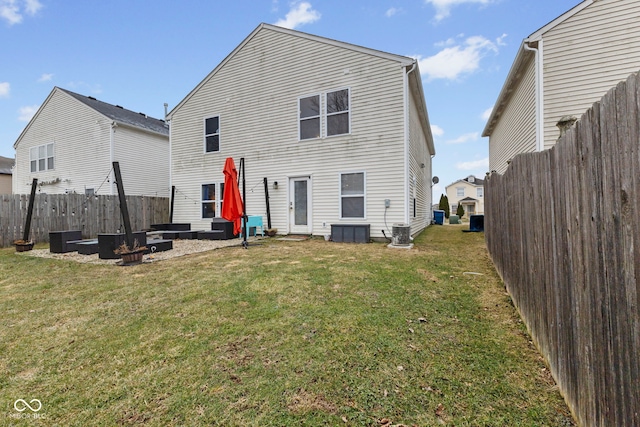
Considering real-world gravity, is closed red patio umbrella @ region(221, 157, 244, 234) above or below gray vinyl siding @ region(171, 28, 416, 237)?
below

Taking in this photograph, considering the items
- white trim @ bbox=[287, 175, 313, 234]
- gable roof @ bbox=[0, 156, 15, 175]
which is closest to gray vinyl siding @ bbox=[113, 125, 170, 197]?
white trim @ bbox=[287, 175, 313, 234]

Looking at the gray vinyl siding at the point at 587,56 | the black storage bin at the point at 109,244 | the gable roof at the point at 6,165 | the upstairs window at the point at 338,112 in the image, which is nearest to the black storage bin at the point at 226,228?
the black storage bin at the point at 109,244

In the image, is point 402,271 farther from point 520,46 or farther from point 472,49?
point 472,49

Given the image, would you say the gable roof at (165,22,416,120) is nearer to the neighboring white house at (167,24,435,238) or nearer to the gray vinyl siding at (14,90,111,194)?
the neighboring white house at (167,24,435,238)

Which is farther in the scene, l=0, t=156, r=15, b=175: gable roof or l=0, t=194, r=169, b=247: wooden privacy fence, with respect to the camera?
l=0, t=156, r=15, b=175: gable roof

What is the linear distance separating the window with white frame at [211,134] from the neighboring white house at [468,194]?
40.0 m

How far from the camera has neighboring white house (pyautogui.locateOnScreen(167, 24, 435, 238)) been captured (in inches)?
360

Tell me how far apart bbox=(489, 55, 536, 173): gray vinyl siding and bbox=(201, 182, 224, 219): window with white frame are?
33.1 feet

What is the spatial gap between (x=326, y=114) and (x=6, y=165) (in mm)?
31422

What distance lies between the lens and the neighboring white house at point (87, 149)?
586 inches

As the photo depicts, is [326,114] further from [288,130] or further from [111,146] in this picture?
[111,146]

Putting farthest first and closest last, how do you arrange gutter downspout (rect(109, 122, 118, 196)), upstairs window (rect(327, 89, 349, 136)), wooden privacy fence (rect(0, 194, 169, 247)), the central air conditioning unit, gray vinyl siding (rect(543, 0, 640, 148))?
gutter downspout (rect(109, 122, 118, 196)) < upstairs window (rect(327, 89, 349, 136)) < wooden privacy fence (rect(0, 194, 169, 247)) < the central air conditioning unit < gray vinyl siding (rect(543, 0, 640, 148))

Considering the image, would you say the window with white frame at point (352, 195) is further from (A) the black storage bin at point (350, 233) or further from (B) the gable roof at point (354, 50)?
(B) the gable roof at point (354, 50)

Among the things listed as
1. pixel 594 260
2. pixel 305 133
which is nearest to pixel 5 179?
pixel 305 133
